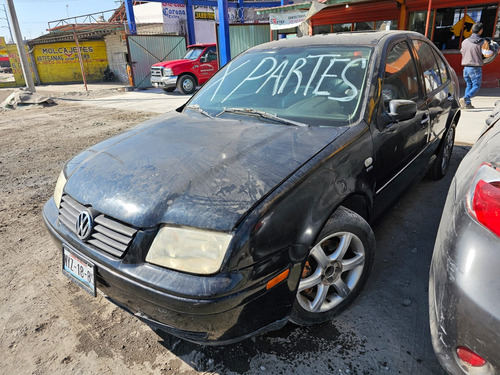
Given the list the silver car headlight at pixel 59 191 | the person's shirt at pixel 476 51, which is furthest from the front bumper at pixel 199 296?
the person's shirt at pixel 476 51

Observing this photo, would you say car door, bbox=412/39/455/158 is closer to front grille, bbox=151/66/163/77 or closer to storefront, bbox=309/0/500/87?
storefront, bbox=309/0/500/87

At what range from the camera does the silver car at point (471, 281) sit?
1199 mm

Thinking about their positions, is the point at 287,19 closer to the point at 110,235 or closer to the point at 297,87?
the point at 297,87

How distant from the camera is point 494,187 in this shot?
1299mm

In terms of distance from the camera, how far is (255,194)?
5.34 ft

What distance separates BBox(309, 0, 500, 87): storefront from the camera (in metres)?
10.5

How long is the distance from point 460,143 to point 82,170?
5.38m

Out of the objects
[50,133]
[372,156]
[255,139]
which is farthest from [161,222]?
[50,133]

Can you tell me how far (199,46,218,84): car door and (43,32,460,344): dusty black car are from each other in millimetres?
12215

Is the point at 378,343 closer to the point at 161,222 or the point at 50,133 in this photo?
the point at 161,222

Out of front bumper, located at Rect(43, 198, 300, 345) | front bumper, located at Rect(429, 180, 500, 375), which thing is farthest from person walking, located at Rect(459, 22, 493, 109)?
front bumper, located at Rect(43, 198, 300, 345)

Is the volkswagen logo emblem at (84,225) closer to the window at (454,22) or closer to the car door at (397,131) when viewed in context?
the car door at (397,131)

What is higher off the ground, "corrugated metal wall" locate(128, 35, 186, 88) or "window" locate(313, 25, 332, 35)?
"window" locate(313, 25, 332, 35)

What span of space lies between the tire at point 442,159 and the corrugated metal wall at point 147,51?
16.4 m
